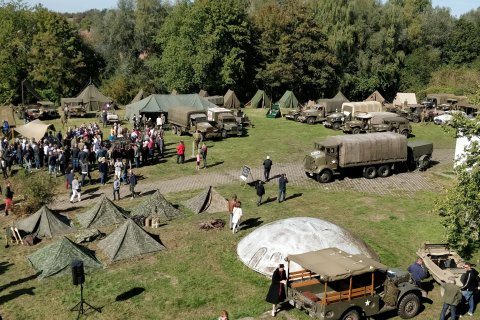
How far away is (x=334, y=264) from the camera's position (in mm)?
13477

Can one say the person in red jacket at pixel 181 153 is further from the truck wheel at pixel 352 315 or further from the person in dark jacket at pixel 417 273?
the truck wheel at pixel 352 315

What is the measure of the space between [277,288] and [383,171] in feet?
54.9

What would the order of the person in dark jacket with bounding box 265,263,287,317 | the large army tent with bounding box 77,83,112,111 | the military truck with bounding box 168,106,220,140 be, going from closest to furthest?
the person in dark jacket with bounding box 265,263,287,317
the military truck with bounding box 168,106,220,140
the large army tent with bounding box 77,83,112,111

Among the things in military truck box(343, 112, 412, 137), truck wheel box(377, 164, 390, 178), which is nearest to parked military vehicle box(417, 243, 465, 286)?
truck wheel box(377, 164, 390, 178)

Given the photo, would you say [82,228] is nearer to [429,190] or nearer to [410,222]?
[410,222]

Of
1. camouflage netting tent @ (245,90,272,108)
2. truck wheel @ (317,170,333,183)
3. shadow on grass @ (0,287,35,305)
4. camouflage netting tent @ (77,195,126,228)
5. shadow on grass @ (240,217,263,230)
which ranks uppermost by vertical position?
camouflage netting tent @ (245,90,272,108)

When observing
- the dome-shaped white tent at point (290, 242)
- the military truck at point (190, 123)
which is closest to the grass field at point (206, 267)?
the dome-shaped white tent at point (290, 242)

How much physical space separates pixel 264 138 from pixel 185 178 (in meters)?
11.7

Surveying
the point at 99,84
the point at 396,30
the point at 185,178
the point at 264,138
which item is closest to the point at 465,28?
the point at 396,30

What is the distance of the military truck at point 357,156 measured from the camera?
2720cm

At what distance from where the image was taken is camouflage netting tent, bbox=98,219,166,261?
1795 centimetres

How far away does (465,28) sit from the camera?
68.2m

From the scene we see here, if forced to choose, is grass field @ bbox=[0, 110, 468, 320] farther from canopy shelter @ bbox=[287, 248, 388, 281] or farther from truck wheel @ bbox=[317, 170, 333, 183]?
canopy shelter @ bbox=[287, 248, 388, 281]

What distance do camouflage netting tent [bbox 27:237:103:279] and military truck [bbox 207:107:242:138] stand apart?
21.3 metres
